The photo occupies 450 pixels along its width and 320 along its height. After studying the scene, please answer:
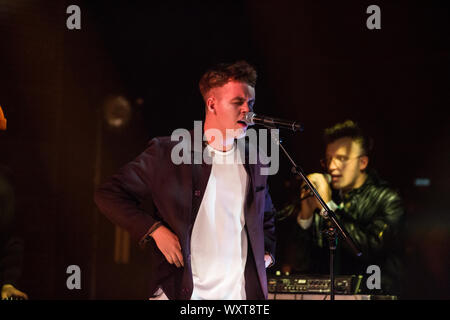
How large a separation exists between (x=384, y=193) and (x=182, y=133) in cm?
281

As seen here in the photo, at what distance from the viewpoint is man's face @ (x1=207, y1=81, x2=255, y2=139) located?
11.2 feet

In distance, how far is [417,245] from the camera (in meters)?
8.04

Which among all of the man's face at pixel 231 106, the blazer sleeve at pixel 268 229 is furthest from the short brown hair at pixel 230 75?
the blazer sleeve at pixel 268 229

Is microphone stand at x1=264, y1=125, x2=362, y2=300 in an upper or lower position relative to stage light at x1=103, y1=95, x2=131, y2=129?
lower

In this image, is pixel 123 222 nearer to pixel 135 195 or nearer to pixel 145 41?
pixel 135 195

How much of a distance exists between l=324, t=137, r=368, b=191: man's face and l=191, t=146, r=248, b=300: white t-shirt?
2584mm

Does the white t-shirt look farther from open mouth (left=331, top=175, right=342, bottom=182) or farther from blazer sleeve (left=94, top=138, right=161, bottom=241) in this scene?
open mouth (left=331, top=175, right=342, bottom=182)

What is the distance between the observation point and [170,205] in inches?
124

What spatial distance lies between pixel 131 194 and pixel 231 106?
816 mm

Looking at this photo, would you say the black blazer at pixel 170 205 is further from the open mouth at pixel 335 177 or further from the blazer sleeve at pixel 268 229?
the open mouth at pixel 335 177

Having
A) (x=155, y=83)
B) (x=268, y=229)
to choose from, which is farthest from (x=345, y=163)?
(x=268, y=229)

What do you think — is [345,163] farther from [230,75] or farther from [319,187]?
[230,75]

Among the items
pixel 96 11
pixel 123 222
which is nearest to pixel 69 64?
pixel 96 11

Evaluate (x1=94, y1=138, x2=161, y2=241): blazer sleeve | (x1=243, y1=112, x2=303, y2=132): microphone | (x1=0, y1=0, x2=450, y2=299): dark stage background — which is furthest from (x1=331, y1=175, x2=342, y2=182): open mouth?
(x1=94, y1=138, x2=161, y2=241): blazer sleeve
